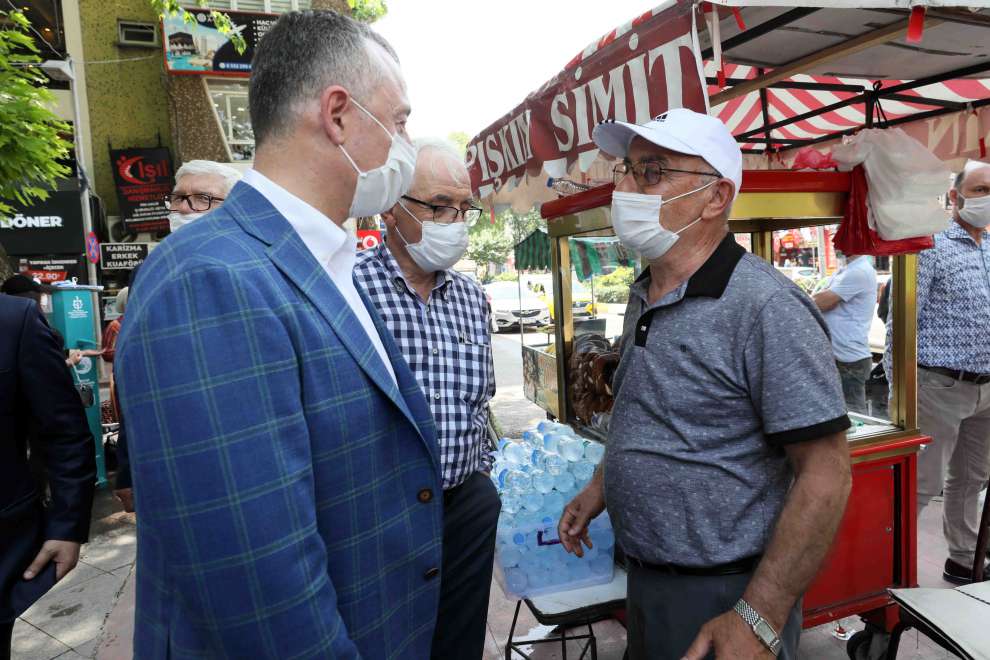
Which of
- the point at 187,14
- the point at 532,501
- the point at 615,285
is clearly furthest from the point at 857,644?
the point at 187,14

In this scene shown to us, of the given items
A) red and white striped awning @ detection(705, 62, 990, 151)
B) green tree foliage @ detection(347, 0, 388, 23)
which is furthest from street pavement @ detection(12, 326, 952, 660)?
green tree foliage @ detection(347, 0, 388, 23)

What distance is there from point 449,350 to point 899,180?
2.12 meters

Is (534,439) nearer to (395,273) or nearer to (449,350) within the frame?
(449,350)

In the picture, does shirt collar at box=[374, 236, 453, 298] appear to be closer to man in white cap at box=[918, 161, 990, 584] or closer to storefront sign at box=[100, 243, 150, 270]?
man in white cap at box=[918, 161, 990, 584]

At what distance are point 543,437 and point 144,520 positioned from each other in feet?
7.64

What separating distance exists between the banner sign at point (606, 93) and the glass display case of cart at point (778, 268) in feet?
0.97

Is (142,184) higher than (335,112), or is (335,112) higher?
(142,184)

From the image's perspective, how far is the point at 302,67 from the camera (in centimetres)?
107

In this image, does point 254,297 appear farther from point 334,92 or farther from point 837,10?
point 837,10

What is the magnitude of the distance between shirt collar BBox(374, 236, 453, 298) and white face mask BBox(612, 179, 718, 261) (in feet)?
2.29

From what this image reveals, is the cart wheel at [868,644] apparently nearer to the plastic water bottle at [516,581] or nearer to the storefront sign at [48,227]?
the plastic water bottle at [516,581]

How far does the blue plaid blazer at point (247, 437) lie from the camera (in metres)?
0.86

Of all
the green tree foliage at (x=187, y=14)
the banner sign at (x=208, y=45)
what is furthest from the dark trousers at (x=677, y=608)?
the banner sign at (x=208, y=45)

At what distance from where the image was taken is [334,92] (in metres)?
1.08
